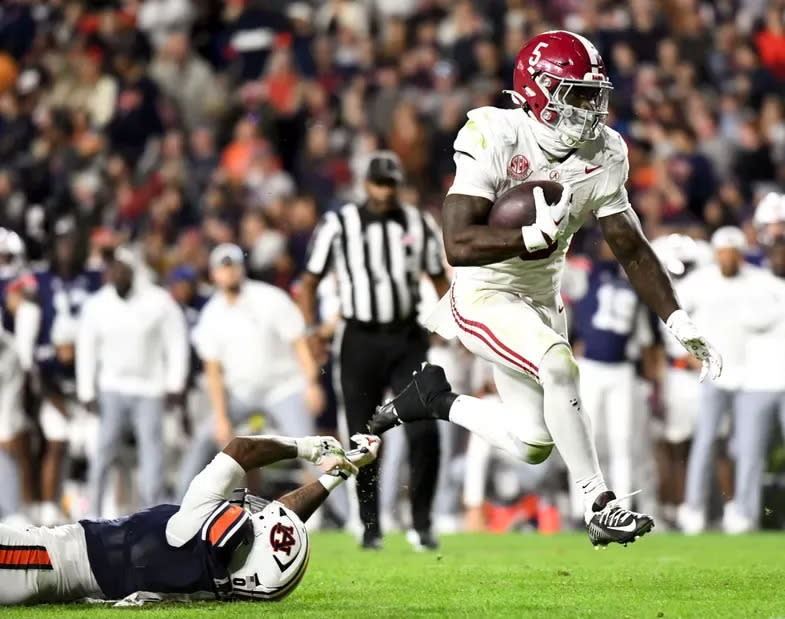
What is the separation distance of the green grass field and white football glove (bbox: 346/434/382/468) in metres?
0.46

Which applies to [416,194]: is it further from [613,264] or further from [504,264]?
[504,264]

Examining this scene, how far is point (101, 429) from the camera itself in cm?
1040

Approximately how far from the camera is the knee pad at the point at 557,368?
5500mm

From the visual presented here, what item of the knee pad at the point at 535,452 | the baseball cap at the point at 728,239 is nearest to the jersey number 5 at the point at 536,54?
the knee pad at the point at 535,452

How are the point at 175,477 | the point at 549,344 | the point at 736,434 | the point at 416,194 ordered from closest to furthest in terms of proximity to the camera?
the point at 549,344 < the point at 736,434 < the point at 175,477 < the point at 416,194

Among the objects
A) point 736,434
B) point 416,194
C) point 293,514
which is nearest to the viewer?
point 293,514

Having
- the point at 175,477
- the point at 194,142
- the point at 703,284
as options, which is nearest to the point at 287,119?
the point at 194,142

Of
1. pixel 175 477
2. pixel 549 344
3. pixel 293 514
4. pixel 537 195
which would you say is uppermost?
pixel 537 195

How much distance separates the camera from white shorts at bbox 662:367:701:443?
10930 mm

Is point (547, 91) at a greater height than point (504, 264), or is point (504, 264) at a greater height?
point (547, 91)

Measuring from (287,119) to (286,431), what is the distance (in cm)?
455

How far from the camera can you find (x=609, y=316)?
10305 millimetres

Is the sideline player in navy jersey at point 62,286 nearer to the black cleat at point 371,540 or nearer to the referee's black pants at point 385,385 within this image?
the referee's black pants at point 385,385

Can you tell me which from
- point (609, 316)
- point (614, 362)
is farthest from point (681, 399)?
point (609, 316)
